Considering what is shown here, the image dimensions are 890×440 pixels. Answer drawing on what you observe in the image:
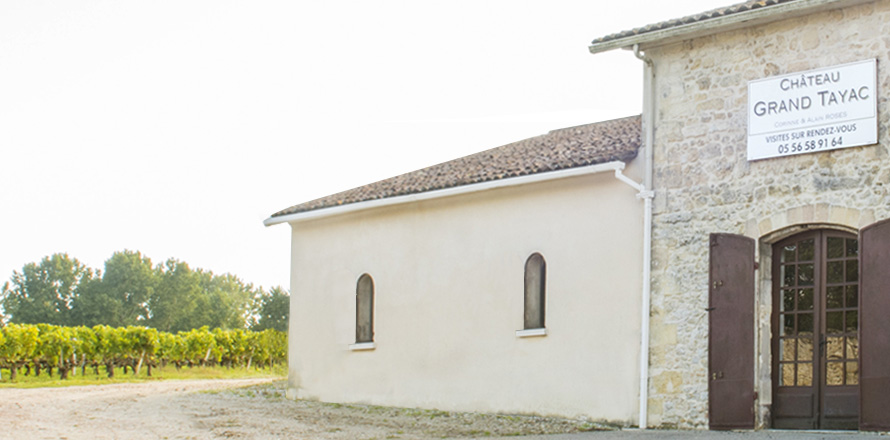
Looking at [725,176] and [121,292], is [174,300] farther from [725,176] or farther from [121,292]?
[725,176]

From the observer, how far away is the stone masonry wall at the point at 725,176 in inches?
440

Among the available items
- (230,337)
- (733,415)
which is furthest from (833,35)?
(230,337)

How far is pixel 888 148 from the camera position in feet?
35.9

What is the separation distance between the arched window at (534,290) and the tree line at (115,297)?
6047cm

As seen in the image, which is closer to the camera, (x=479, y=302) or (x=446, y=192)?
(x=479, y=302)

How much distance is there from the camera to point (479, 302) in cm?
1489

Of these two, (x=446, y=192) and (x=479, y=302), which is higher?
(x=446, y=192)

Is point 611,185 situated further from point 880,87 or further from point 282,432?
point 282,432

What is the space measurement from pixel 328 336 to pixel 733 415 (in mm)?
7518

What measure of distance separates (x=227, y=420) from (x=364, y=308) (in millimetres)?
3835

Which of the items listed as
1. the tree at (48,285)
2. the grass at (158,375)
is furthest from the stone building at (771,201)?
the tree at (48,285)

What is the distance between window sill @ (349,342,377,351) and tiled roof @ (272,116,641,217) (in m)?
2.32

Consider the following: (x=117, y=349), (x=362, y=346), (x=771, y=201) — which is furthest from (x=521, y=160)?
(x=117, y=349)

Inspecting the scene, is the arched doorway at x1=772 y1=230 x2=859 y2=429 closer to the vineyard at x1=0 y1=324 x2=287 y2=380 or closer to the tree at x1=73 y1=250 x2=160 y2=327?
the vineyard at x1=0 y1=324 x2=287 y2=380
